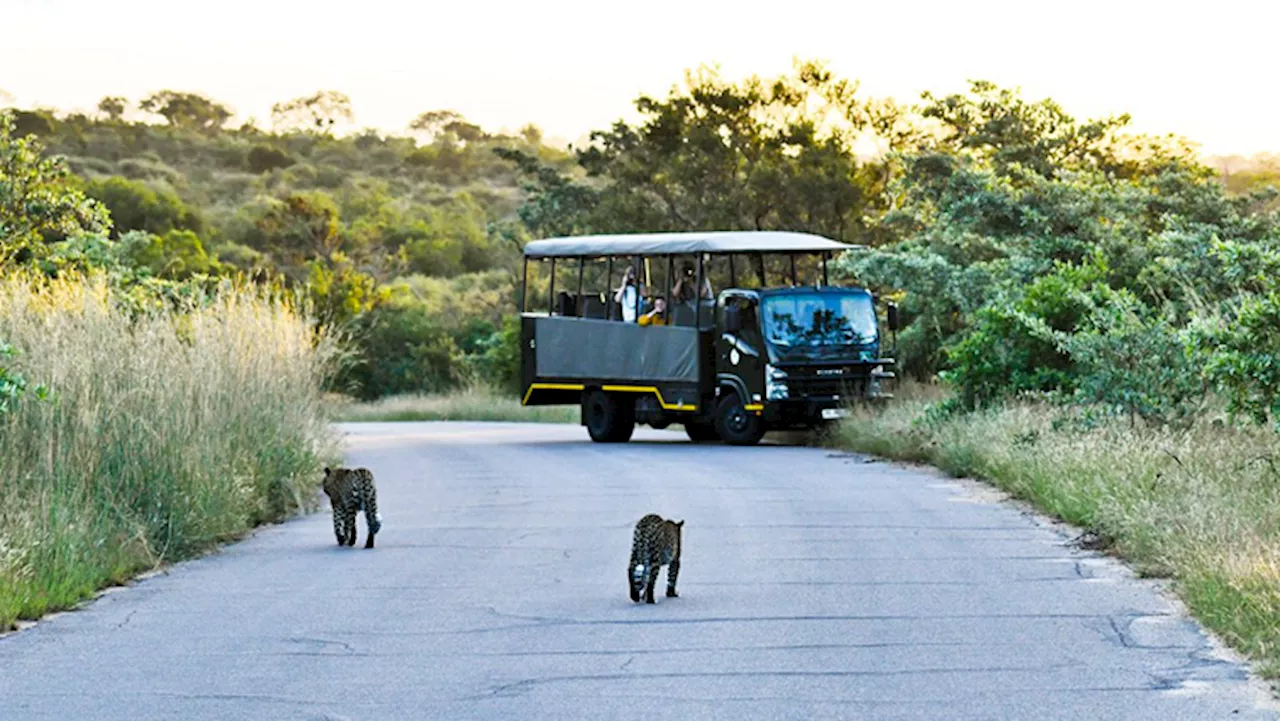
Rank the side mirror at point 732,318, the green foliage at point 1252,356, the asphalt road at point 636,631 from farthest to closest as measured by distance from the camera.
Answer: the side mirror at point 732,318, the green foliage at point 1252,356, the asphalt road at point 636,631

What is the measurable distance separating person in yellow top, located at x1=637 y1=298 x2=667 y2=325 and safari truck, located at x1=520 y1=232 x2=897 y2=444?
18mm

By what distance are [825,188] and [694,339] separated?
17585 mm

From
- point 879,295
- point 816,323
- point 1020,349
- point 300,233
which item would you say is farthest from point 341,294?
point 1020,349

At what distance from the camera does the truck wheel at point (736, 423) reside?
96.3 ft

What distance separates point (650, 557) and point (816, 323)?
17.2 meters

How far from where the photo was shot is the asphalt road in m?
9.37

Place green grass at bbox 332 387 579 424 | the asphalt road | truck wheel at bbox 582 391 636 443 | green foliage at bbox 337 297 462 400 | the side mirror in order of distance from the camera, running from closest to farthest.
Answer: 1. the asphalt road
2. the side mirror
3. truck wheel at bbox 582 391 636 443
4. green grass at bbox 332 387 579 424
5. green foliage at bbox 337 297 462 400

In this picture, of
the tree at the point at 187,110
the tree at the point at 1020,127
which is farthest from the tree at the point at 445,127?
the tree at the point at 1020,127

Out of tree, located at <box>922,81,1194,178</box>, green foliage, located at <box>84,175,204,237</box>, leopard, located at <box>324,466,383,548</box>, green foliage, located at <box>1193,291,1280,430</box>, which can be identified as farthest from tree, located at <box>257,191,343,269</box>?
green foliage, located at <box>1193,291,1280,430</box>

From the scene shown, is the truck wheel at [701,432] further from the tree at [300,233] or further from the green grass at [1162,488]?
the tree at [300,233]

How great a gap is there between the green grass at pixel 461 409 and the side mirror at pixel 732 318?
535 inches

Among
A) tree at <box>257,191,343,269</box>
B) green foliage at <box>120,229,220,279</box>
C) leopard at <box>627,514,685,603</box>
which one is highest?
tree at <box>257,191,343,269</box>

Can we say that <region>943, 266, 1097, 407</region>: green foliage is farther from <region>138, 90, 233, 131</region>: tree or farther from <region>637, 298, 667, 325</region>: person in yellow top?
<region>138, 90, 233, 131</region>: tree

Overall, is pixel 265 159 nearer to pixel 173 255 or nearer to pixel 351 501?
pixel 173 255
